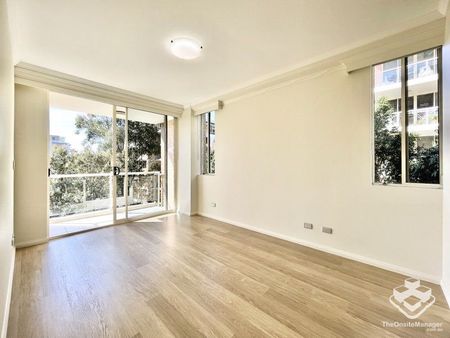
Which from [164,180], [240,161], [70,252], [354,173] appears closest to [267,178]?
[240,161]

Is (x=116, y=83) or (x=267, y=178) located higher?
(x=116, y=83)

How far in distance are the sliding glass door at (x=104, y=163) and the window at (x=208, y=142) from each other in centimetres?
82

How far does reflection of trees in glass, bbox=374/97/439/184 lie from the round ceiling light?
2.23m

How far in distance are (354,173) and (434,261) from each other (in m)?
1.10

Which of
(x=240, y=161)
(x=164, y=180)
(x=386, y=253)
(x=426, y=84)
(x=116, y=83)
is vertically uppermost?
(x=116, y=83)

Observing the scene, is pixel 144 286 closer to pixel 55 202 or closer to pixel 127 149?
pixel 127 149

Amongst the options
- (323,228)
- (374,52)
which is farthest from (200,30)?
(323,228)

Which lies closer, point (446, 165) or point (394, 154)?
point (446, 165)

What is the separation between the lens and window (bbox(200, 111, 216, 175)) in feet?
14.7

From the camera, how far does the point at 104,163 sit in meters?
4.65

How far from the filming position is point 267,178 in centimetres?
339

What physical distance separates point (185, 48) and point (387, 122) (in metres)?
2.48

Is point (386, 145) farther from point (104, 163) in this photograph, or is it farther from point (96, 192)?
point (96, 192)

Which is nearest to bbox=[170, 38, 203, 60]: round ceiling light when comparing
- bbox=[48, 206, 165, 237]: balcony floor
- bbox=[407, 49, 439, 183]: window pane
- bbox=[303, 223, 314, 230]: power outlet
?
bbox=[407, 49, 439, 183]: window pane
